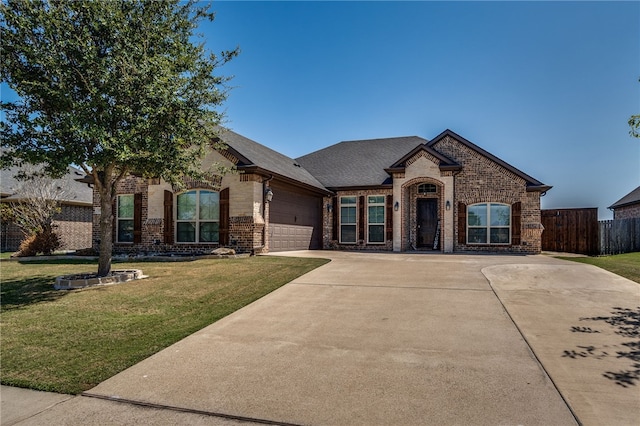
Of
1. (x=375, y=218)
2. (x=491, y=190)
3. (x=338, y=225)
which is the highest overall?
(x=491, y=190)

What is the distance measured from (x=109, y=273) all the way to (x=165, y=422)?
22.9 feet

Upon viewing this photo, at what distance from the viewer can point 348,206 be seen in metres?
19.6

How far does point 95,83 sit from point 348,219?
13.4 meters

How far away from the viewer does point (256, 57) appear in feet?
43.6

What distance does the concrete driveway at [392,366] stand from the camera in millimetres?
3244

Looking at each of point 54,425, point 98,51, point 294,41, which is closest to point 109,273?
point 98,51

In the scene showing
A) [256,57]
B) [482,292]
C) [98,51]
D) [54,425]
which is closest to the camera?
[54,425]

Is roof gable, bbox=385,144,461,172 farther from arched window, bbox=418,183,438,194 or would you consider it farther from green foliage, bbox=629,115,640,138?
green foliage, bbox=629,115,640,138

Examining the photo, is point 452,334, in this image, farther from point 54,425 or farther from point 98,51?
point 98,51

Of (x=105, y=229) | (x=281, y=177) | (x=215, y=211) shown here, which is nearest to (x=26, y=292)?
(x=105, y=229)

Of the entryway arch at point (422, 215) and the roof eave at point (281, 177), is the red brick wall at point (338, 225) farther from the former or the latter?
the entryway arch at point (422, 215)

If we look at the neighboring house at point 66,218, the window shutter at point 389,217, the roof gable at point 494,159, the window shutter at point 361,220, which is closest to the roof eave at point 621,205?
the roof gable at point 494,159

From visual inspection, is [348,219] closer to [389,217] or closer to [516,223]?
[389,217]

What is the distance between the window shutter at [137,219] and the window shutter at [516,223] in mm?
15861
